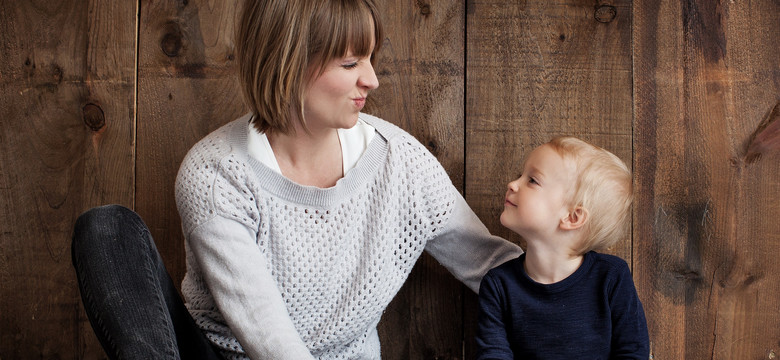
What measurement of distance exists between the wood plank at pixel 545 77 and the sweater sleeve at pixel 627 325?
0.72ft

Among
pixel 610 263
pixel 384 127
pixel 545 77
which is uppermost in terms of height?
pixel 545 77

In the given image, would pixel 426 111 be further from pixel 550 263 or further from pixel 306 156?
pixel 550 263

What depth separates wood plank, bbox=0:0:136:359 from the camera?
1.38 metres

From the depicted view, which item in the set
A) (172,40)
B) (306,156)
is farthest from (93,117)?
(306,156)

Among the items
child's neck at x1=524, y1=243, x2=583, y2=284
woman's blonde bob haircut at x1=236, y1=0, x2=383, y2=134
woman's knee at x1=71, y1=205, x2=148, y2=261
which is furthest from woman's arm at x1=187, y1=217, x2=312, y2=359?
child's neck at x1=524, y1=243, x2=583, y2=284

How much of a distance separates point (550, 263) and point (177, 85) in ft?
2.80

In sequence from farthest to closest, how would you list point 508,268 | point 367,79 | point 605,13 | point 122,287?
point 605,13 → point 508,268 → point 367,79 → point 122,287

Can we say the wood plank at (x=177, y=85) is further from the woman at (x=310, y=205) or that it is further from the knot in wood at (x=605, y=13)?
the knot in wood at (x=605, y=13)

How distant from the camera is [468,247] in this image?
1285 millimetres

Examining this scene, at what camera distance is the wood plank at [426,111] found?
1.36m

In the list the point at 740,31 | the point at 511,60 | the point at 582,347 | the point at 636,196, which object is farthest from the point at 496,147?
the point at 740,31

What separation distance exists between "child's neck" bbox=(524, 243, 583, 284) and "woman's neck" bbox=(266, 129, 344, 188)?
394mm

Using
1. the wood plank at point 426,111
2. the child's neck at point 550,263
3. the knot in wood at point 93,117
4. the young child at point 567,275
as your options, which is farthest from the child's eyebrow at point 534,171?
the knot in wood at point 93,117

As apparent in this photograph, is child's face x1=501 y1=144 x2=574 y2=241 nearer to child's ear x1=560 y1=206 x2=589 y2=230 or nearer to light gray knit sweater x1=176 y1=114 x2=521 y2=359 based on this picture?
child's ear x1=560 y1=206 x2=589 y2=230
